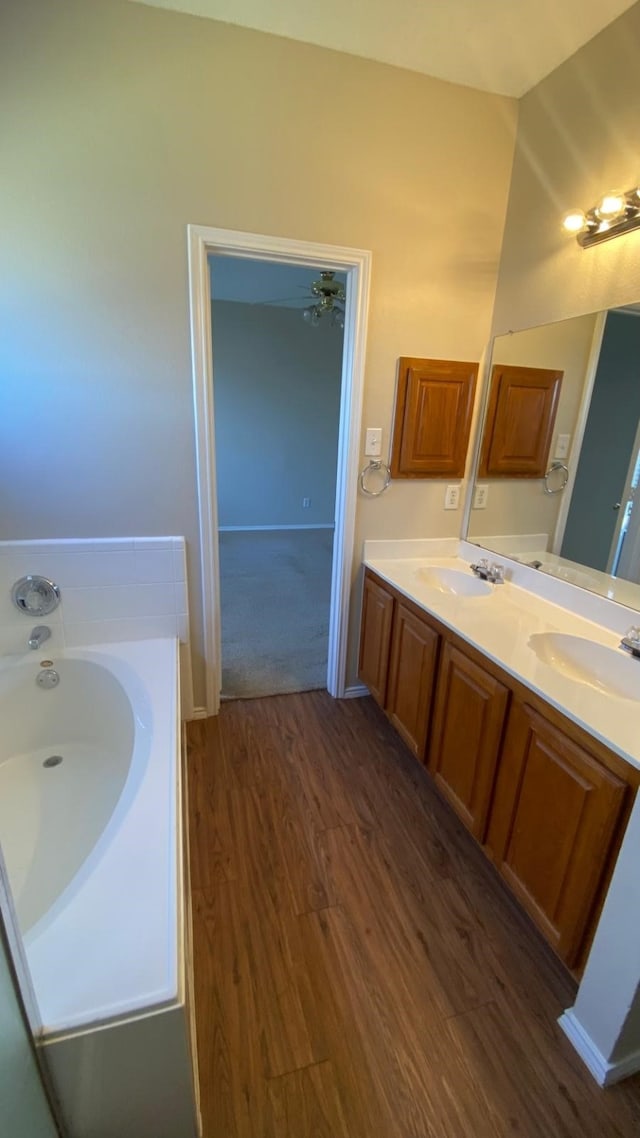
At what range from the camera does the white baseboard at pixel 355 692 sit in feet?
8.37

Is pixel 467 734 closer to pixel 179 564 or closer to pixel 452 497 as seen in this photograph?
pixel 452 497

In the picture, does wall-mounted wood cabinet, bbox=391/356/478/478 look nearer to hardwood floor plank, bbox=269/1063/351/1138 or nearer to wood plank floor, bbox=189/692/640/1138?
wood plank floor, bbox=189/692/640/1138

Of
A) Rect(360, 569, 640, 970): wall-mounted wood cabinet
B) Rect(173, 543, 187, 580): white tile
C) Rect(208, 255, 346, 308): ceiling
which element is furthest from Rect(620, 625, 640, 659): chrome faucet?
Rect(208, 255, 346, 308): ceiling

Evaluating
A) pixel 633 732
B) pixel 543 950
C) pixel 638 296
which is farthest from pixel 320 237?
pixel 543 950

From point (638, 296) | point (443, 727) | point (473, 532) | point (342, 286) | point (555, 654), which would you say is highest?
point (342, 286)

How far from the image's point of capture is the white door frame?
181cm

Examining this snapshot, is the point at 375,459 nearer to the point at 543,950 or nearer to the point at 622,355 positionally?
the point at 622,355

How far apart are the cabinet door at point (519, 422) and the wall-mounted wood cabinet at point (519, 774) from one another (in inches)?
31.6

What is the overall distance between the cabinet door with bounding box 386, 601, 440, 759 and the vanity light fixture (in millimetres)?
1434

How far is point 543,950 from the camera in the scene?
4.54 ft

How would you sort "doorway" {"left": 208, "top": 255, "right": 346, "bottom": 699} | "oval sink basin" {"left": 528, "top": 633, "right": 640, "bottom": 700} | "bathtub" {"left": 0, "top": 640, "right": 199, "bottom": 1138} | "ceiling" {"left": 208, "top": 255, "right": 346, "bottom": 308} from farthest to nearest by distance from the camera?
"doorway" {"left": 208, "top": 255, "right": 346, "bottom": 699} → "ceiling" {"left": 208, "top": 255, "right": 346, "bottom": 308} → "oval sink basin" {"left": 528, "top": 633, "right": 640, "bottom": 700} → "bathtub" {"left": 0, "top": 640, "right": 199, "bottom": 1138}

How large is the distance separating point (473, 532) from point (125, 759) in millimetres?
1860

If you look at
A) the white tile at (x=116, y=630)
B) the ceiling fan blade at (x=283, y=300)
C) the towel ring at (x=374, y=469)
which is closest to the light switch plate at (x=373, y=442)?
the towel ring at (x=374, y=469)

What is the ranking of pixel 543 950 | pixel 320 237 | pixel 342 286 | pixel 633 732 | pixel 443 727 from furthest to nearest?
pixel 342 286 → pixel 320 237 → pixel 443 727 → pixel 543 950 → pixel 633 732
